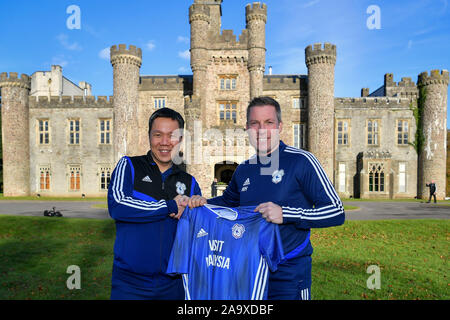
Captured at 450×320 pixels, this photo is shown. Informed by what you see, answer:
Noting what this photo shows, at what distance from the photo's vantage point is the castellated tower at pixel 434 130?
90.6ft

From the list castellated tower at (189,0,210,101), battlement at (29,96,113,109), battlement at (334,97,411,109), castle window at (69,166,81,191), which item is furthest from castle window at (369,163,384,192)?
castle window at (69,166,81,191)

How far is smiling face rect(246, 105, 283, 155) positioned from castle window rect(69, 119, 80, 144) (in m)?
31.0

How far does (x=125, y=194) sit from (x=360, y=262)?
7196 millimetres

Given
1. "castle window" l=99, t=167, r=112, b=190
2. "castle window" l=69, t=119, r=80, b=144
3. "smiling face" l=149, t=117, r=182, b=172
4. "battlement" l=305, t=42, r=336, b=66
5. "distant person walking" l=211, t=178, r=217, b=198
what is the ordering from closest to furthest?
1. "smiling face" l=149, t=117, r=182, b=172
2. "distant person walking" l=211, t=178, r=217, b=198
3. "battlement" l=305, t=42, r=336, b=66
4. "castle window" l=99, t=167, r=112, b=190
5. "castle window" l=69, t=119, r=80, b=144

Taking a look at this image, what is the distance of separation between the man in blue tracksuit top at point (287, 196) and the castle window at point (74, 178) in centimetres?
3016

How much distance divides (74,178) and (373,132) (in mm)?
26865

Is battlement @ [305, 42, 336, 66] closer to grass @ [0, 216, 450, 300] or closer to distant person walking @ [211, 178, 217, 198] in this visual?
distant person walking @ [211, 178, 217, 198]

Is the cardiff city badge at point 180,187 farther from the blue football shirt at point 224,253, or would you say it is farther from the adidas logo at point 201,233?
the adidas logo at point 201,233

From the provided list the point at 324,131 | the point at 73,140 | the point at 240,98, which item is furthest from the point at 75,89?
the point at 324,131

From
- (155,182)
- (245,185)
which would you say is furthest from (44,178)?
(245,185)

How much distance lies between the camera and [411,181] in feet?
94.5

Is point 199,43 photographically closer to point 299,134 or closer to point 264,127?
point 299,134

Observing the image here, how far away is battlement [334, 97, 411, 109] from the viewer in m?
29.2

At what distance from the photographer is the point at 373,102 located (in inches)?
1160
